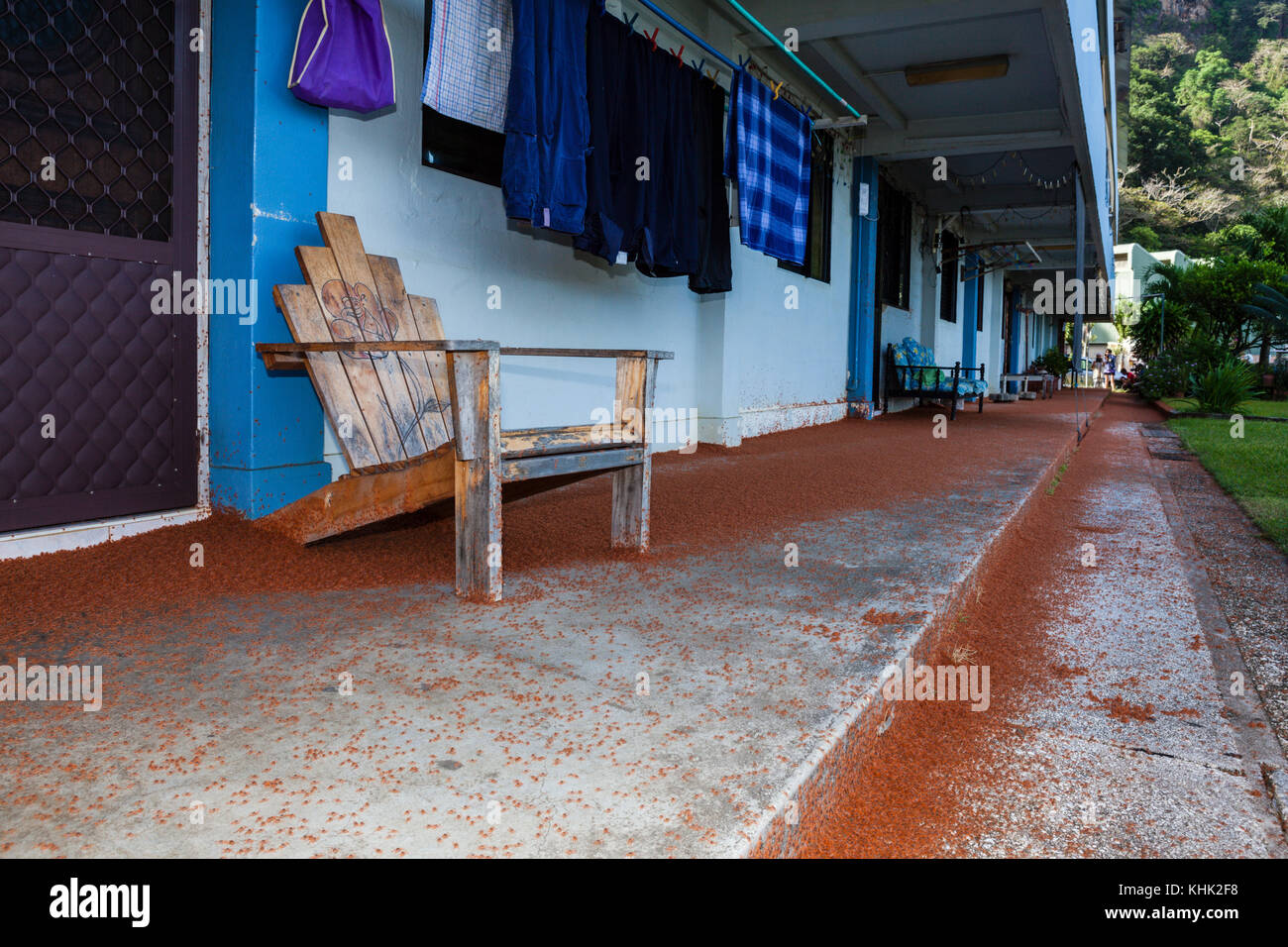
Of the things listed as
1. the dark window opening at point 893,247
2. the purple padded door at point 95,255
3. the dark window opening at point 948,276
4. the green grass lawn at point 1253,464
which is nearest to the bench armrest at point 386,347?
the purple padded door at point 95,255

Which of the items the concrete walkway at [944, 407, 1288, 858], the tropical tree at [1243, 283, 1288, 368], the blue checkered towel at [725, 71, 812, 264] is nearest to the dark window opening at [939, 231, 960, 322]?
the tropical tree at [1243, 283, 1288, 368]

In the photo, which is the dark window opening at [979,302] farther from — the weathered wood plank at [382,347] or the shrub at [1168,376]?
the weathered wood plank at [382,347]

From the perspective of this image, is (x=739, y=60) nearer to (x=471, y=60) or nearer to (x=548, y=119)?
(x=548, y=119)

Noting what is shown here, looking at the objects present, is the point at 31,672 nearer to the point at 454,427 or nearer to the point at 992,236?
the point at 454,427

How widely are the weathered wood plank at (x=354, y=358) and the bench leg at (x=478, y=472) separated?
714 millimetres

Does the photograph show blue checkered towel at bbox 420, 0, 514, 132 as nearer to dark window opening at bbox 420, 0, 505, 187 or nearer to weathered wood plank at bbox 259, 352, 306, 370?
dark window opening at bbox 420, 0, 505, 187

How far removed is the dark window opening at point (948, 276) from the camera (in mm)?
14594

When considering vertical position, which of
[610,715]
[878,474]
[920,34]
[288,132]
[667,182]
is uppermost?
[920,34]

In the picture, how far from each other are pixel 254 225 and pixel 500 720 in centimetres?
227

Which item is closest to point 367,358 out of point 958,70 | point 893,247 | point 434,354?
point 434,354

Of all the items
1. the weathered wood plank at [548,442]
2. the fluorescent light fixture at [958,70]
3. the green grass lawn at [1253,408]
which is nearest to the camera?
the weathered wood plank at [548,442]
